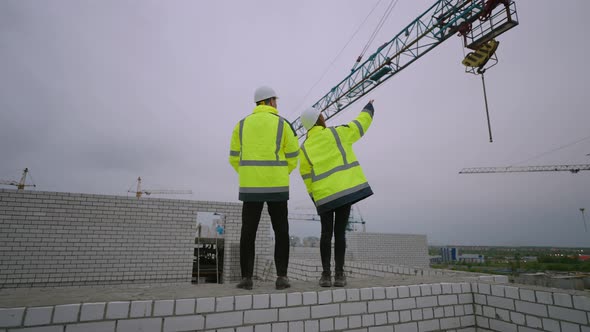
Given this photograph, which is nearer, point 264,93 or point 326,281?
point 326,281

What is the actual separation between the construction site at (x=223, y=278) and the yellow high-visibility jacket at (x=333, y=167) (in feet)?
2.24

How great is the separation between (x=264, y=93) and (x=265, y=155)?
59cm

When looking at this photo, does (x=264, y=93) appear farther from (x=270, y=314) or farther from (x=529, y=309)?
(x=529, y=309)

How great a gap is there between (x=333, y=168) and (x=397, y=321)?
129 cm

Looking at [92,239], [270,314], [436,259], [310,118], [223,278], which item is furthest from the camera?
[436,259]

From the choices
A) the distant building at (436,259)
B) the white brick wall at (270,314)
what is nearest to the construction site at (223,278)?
the white brick wall at (270,314)

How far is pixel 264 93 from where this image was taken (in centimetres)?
234

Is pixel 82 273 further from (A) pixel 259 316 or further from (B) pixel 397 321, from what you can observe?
(B) pixel 397 321

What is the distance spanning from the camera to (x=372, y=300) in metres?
2.14

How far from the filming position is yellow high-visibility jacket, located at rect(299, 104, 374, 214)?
2260mm

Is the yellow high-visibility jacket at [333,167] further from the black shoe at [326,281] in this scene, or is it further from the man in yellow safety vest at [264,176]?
the black shoe at [326,281]

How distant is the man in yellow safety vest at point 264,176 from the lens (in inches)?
80.0

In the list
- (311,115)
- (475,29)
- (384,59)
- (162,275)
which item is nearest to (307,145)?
(311,115)

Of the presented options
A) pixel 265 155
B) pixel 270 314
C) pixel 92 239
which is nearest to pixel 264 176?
pixel 265 155
